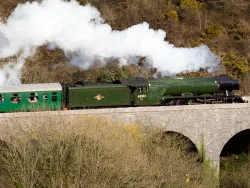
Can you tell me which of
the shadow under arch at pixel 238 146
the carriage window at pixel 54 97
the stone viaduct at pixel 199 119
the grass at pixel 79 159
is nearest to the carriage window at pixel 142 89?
the stone viaduct at pixel 199 119

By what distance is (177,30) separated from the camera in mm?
62250

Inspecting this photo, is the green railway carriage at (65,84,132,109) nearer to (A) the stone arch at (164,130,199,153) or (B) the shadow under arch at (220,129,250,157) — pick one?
(A) the stone arch at (164,130,199,153)

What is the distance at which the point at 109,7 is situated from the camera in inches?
2416

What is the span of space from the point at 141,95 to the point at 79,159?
12.1 meters

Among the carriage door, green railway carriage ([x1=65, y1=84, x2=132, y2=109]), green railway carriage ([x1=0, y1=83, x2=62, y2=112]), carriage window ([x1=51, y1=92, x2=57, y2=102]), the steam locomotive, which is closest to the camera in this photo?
Result: green railway carriage ([x1=0, y1=83, x2=62, y2=112])

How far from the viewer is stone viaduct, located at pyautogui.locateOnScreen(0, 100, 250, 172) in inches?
1366

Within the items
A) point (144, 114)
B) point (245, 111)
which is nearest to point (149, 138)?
point (144, 114)

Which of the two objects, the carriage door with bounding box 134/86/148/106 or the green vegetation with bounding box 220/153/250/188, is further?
the green vegetation with bounding box 220/153/250/188

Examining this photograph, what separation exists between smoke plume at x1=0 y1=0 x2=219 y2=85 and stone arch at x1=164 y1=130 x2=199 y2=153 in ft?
18.6

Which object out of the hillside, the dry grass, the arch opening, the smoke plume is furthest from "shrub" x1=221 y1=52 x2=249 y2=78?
the dry grass

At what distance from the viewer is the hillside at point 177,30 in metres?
46.4

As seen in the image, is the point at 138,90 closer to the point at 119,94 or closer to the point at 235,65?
the point at 119,94

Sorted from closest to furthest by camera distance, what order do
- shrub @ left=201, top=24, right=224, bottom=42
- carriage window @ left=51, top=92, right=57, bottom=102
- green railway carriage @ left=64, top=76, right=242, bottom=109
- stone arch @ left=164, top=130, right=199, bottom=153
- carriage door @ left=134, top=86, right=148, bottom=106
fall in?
1. carriage window @ left=51, top=92, right=57, bottom=102
2. green railway carriage @ left=64, top=76, right=242, bottom=109
3. carriage door @ left=134, top=86, right=148, bottom=106
4. stone arch @ left=164, top=130, right=199, bottom=153
5. shrub @ left=201, top=24, right=224, bottom=42

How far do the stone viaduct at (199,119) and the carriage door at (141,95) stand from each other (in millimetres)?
1014
